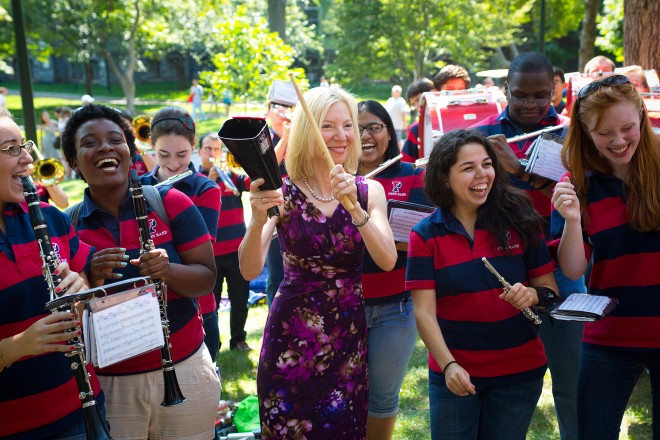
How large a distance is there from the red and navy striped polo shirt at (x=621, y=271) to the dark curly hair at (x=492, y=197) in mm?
284

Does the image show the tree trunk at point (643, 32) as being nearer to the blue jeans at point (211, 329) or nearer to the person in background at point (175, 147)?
the person in background at point (175, 147)

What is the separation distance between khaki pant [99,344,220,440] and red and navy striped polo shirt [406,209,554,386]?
1.08 metres

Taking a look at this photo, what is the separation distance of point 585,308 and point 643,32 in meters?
6.63

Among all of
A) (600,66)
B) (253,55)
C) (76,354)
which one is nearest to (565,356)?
(76,354)

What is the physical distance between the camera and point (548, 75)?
425 cm

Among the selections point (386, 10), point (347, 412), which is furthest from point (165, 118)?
point (386, 10)

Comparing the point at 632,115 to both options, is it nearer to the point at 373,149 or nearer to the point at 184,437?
the point at 373,149

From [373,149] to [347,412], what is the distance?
1.77m

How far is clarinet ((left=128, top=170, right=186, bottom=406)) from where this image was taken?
123 inches

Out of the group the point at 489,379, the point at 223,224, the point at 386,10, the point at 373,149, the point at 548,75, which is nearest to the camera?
the point at 489,379

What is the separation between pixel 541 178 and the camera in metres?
3.93

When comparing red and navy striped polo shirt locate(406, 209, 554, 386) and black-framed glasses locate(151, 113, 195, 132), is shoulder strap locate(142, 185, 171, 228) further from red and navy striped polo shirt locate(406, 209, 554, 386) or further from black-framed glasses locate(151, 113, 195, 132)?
black-framed glasses locate(151, 113, 195, 132)

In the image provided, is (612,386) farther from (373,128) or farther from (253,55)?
(253,55)

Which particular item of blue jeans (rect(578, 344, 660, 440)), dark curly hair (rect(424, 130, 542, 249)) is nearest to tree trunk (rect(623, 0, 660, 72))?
dark curly hair (rect(424, 130, 542, 249))
